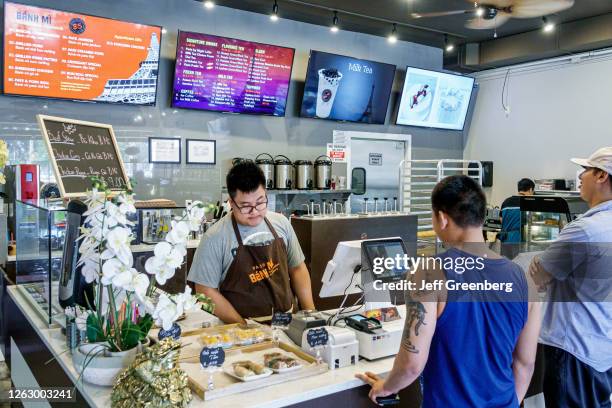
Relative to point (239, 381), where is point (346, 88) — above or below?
above

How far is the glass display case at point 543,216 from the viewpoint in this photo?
436 cm

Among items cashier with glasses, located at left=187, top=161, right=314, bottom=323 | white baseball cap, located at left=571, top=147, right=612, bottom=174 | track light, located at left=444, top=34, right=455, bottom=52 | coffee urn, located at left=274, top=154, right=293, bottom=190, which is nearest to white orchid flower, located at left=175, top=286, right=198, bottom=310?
cashier with glasses, located at left=187, top=161, right=314, bottom=323

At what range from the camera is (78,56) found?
15.5 ft

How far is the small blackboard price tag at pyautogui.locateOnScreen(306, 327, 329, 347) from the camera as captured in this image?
1828 millimetres

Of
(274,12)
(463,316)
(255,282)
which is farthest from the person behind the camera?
(274,12)

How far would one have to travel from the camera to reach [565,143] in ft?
23.9

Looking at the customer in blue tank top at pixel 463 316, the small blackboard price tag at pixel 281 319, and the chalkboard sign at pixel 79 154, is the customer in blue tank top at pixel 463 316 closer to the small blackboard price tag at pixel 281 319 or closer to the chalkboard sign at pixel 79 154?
the small blackboard price tag at pixel 281 319

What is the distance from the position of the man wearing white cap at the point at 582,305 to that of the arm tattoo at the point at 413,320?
35.0 inches

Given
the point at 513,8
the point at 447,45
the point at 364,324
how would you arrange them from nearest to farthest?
1. the point at 364,324
2. the point at 513,8
3. the point at 447,45

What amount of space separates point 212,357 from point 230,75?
4436 mm

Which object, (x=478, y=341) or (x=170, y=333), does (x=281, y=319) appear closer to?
(x=170, y=333)

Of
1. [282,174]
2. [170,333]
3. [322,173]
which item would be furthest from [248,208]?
[322,173]

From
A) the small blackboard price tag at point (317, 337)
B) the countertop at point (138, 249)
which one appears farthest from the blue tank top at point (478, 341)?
the countertop at point (138, 249)

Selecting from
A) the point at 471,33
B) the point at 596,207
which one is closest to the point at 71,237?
the point at 596,207
